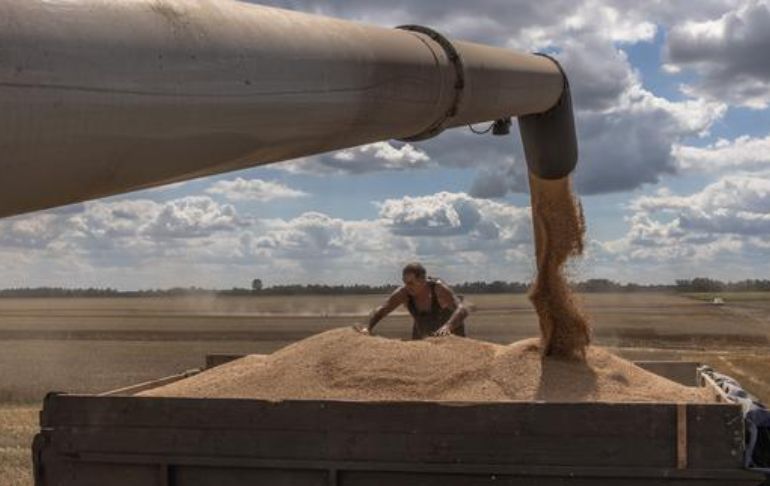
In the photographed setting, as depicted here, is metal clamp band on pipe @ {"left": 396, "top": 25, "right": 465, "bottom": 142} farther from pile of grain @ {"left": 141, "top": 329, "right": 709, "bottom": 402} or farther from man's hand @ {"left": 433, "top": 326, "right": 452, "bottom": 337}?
man's hand @ {"left": 433, "top": 326, "right": 452, "bottom": 337}

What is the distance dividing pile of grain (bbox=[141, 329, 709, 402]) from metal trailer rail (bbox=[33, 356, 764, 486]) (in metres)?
0.54

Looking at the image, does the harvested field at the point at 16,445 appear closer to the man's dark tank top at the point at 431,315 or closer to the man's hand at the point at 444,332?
the man's dark tank top at the point at 431,315

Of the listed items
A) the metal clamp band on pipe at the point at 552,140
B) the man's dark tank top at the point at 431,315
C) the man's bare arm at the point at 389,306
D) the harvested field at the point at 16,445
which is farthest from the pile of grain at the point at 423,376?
the harvested field at the point at 16,445

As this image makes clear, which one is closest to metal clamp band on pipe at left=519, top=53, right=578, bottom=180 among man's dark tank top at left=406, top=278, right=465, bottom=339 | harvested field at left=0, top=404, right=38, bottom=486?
man's dark tank top at left=406, top=278, right=465, bottom=339

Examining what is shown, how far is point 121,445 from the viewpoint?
12.2 ft

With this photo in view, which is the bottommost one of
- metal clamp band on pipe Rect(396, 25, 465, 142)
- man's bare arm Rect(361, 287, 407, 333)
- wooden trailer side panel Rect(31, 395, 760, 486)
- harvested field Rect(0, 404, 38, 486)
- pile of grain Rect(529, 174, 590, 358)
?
harvested field Rect(0, 404, 38, 486)

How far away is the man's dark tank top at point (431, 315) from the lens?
6633 mm

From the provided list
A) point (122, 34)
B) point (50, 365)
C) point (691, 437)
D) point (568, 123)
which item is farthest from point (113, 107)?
point (50, 365)

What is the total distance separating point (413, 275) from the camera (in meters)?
6.51

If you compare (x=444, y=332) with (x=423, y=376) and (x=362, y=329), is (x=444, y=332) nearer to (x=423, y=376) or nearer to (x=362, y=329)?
(x=362, y=329)

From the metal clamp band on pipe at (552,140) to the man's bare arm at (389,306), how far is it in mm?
1502

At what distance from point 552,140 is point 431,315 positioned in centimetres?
183

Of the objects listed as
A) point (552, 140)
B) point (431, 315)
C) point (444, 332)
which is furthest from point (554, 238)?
point (431, 315)

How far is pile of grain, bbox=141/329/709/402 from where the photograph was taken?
4355mm
